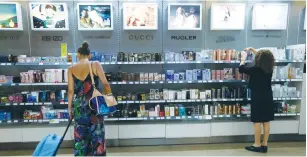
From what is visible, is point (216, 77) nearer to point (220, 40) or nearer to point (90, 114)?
point (220, 40)

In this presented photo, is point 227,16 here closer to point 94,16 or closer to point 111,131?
point 94,16

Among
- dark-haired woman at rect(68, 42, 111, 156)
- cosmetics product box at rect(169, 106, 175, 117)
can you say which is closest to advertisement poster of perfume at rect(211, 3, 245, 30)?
cosmetics product box at rect(169, 106, 175, 117)

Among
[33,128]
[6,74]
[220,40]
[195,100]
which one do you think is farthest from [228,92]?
[6,74]

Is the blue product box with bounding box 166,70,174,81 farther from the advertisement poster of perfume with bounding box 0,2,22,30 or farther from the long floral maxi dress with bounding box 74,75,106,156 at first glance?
the advertisement poster of perfume with bounding box 0,2,22,30

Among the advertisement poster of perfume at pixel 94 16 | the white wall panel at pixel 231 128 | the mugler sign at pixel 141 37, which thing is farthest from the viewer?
the mugler sign at pixel 141 37

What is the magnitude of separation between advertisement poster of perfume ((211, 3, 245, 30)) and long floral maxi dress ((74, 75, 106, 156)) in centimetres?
261

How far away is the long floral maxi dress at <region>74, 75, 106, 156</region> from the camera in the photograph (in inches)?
120

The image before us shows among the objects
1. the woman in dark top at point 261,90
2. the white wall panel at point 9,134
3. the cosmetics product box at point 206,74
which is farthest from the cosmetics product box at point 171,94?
the white wall panel at point 9,134

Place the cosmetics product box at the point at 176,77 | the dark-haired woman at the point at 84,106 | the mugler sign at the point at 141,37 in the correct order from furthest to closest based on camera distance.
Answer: the mugler sign at the point at 141,37, the cosmetics product box at the point at 176,77, the dark-haired woman at the point at 84,106

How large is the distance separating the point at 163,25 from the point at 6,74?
3250 mm

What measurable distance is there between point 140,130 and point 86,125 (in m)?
1.41

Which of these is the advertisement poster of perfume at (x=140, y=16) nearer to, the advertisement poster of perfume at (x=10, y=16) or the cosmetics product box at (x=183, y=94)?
the cosmetics product box at (x=183, y=94)

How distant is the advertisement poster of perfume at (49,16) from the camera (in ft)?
13.7

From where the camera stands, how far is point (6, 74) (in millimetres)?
4582
